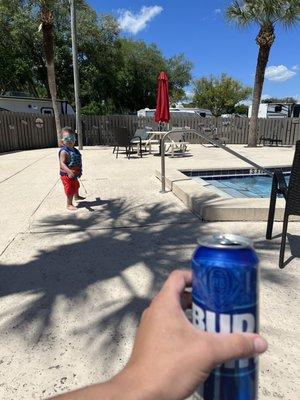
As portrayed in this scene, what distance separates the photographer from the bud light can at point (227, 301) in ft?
2.86

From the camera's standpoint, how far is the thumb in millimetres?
846

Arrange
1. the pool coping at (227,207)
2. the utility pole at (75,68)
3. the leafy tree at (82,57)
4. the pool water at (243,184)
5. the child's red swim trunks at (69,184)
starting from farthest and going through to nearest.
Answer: the leafy tree at (82,57) < the utility pole at (75,68) < the pool water at (243,184) < the child's red swim trunks at (69,184) < the pool coping at (227,207)

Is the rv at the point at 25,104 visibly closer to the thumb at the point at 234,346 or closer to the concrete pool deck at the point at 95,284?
the concrete pool deck at the point at 95,284

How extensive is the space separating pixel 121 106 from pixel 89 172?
29.0 meters

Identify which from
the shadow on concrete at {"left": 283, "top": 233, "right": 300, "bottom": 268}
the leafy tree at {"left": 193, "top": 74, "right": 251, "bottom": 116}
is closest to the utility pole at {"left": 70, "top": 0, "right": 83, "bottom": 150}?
the shadow on concrete at {"left": 283, "top": 233, "right": 300, "bottom": 268}

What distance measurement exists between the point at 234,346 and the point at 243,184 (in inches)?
341

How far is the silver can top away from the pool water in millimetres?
6976

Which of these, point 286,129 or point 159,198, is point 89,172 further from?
point 286,129

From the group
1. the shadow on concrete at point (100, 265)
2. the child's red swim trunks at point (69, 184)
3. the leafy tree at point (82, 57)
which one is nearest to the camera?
the shadow on concrete at point (100, 265)

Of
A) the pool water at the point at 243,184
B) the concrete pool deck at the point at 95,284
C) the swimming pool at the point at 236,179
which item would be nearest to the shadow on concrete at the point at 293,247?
the concrete pool deck at the point at 95,284

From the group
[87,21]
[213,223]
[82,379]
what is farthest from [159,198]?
[87,21]

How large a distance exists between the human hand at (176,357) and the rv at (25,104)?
20.7 metres

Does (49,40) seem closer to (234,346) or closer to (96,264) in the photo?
(96,264)

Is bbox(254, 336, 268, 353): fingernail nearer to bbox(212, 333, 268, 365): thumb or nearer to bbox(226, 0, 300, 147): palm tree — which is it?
bbox(212, 333, 268, 365): thumb
